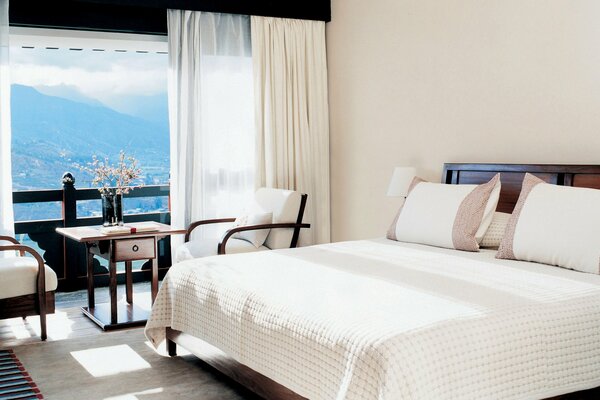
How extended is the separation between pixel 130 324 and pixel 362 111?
2499 mm

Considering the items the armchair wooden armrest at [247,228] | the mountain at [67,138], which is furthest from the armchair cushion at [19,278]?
the mountain at [67,138]

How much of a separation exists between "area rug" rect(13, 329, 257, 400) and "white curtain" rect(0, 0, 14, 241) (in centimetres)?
122

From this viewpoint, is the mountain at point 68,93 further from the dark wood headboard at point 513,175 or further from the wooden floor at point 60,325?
the dark wood headboard at point 513,175

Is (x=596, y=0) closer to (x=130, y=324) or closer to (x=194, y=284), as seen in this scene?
(x=194, y=284)

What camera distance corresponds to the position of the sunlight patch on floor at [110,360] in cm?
367

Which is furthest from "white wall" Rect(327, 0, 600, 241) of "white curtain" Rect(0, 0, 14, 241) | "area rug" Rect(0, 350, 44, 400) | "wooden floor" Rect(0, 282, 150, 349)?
"area rug" Rect(0, 350, 44, 400)

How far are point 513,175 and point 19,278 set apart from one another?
302cm

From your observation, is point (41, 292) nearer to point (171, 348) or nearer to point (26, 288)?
point (26, 288)

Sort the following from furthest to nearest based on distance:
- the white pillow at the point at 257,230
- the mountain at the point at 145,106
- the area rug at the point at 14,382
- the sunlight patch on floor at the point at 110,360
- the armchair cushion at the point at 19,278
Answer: the mountain at the point at 145,106
the white pillow at the point at 257,230
the armchair cushion at the point at 19,278
the sunlight patch on floor at the point at 110,360
the area rug at the point at 14,382

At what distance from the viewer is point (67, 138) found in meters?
7.22

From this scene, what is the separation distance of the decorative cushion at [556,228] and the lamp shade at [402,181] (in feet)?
Answer: 4.07

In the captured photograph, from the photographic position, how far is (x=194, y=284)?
352 centimetres

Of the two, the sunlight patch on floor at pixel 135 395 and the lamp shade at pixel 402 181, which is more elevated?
the lamp shade at pixel 402 181

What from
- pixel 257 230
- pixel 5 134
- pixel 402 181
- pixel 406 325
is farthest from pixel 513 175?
pixel 5 134
